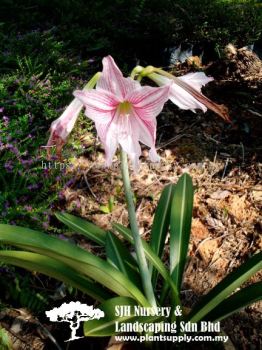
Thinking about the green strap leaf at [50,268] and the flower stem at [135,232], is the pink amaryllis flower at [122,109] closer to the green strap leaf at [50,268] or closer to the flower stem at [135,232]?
the flower stem at [135,232]

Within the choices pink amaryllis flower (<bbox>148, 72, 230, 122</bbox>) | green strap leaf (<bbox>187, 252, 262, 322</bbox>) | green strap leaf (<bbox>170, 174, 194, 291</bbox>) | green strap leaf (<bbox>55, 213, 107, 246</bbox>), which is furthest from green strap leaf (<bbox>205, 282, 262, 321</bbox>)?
pink amaryllis flower (<bbox>148, 72, 230, 122</bbox>)

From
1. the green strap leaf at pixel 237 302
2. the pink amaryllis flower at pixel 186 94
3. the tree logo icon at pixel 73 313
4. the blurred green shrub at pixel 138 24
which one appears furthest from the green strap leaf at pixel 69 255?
the blurred green shrub at pixel 138 24

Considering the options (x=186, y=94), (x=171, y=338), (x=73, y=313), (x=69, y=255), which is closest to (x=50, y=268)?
(x=69, y=255)

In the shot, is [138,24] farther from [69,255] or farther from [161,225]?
[69,255]

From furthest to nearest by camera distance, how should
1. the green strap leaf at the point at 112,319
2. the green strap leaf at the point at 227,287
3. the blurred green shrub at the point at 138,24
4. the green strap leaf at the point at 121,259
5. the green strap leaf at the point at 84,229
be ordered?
the blurred green shrub at the point at 138,24
the green strap leaf at the point at 84,229
the green strap leaf at the point at 121,259
the green strap leaf at the point at 227,287
the green strap leaf at the point at 112,319

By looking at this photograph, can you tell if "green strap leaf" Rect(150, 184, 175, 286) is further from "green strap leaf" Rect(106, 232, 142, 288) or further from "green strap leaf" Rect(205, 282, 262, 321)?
"green strap leaf" Rect(205, 282, 262, 321)

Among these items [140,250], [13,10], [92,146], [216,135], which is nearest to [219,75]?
[216,135]
